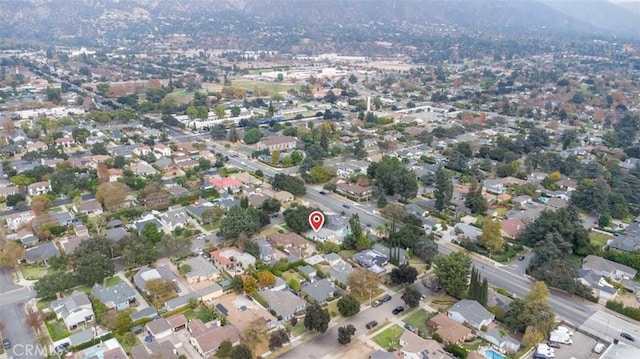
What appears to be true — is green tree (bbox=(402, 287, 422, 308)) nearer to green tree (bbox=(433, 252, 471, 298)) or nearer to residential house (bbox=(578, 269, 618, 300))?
green tree (bbox=(433, 252, 471, 298))

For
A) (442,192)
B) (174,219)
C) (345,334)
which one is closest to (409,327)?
(345,334)

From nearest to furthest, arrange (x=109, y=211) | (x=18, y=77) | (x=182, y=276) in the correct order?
1. (x=182, y=276)
2. (x=109, y=211)
3. (x=18, y=77)

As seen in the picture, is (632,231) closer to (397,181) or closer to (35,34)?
(397,181)

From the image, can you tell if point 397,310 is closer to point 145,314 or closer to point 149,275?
point 145,314

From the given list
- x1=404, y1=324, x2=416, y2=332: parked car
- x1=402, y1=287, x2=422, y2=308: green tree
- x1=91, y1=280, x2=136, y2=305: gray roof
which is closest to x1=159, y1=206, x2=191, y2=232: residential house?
x1=91, y1=280, x2=136, y2=305: gray roof

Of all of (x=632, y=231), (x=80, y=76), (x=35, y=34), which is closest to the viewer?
(x=632, y=231)

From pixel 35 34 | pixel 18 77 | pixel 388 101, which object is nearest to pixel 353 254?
pixel 388 101
